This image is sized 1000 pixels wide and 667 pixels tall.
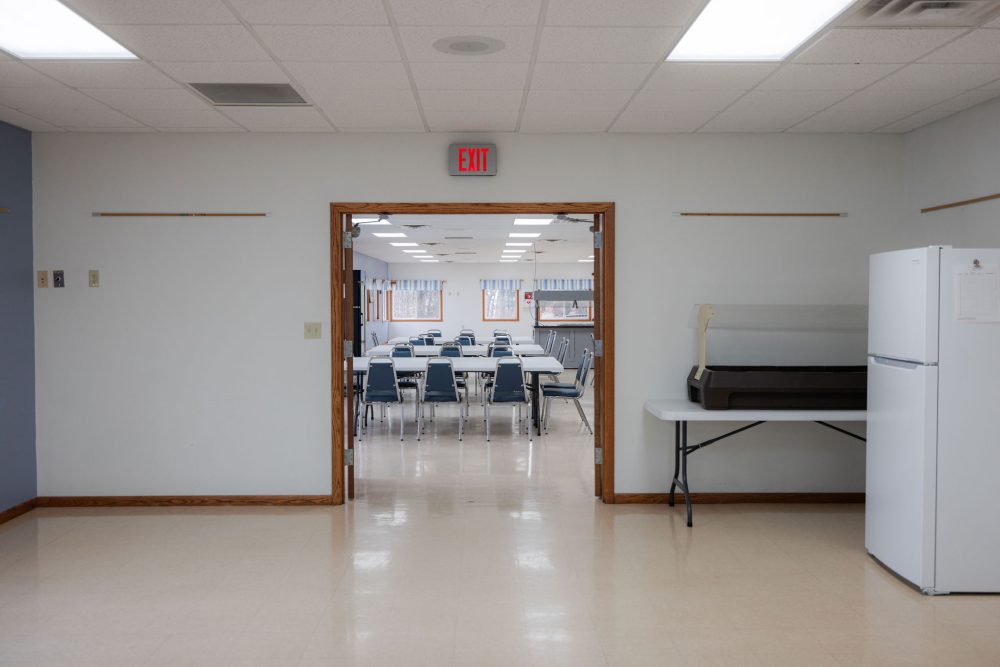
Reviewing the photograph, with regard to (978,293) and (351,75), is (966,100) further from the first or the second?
(351,75)

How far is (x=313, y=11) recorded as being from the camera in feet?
8.51

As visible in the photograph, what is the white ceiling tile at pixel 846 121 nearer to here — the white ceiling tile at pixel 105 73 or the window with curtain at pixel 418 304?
the white ceiling tile at pixel 105 73

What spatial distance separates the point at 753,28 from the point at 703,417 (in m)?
1.98

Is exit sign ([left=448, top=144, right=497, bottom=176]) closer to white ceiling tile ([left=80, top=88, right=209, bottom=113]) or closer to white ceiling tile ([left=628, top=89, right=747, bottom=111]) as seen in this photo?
white ceiling tile ([left=628, top=89, right=747, bottom=111])

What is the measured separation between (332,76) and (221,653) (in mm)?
2382

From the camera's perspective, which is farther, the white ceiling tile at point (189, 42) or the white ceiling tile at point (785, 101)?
the white ceiling tile at point (785, 101)

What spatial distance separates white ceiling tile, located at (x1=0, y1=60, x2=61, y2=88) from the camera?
3.11 meters

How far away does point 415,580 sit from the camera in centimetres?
323

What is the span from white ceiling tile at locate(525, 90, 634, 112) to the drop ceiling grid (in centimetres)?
1

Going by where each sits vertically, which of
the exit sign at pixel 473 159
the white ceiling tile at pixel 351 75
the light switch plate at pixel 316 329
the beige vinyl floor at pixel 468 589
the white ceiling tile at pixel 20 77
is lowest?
the beige vinyl floor at pixel 468 589

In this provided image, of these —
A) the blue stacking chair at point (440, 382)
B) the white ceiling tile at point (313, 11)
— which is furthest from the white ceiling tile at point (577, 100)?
the blue stacking chair at point (440, 382)

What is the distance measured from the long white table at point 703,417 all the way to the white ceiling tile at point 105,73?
118 inches

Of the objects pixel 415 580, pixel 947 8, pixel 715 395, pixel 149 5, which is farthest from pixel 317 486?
pixel 947 8

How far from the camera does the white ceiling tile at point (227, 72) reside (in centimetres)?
315
